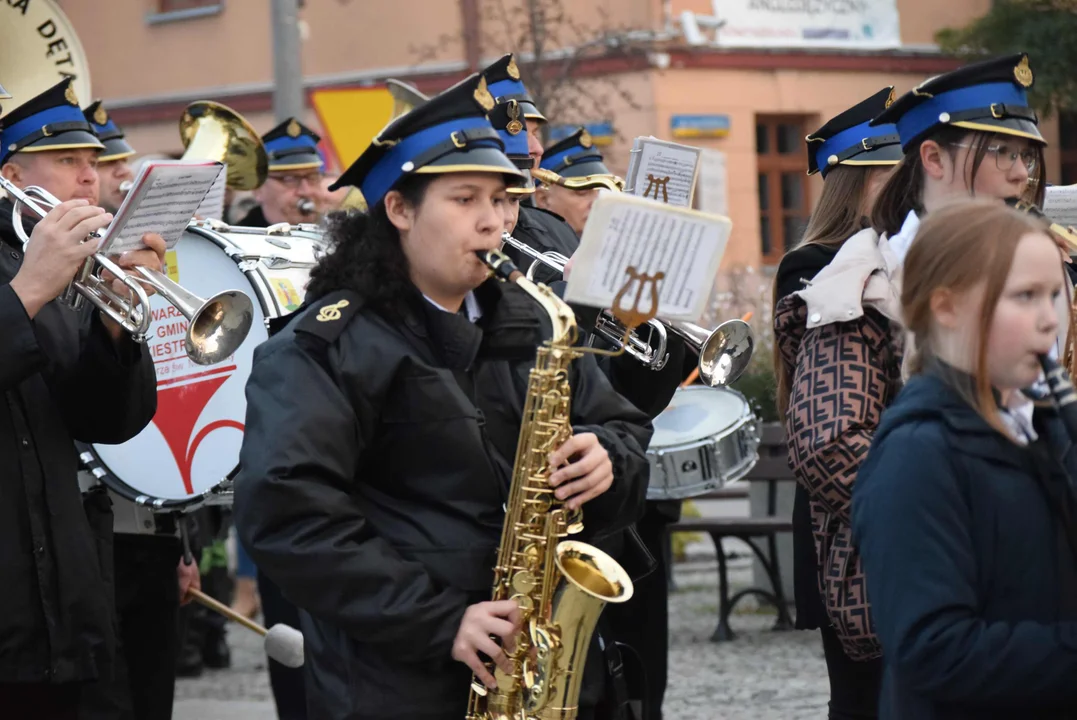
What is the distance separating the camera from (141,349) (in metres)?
4.42

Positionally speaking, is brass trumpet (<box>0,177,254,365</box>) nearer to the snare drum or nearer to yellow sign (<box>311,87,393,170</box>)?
the snare drum

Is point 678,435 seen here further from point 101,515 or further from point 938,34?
point 938,34

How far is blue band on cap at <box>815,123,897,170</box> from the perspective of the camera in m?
4.68

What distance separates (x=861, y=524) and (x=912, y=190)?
1.42 metres

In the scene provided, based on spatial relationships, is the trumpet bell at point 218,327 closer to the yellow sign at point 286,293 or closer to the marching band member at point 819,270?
the yellow sign at point 286,293

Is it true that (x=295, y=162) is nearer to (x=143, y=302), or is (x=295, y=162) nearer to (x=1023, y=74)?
(x=143, y=302)

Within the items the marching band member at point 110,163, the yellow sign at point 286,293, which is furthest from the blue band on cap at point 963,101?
the marching band member at point 110,163

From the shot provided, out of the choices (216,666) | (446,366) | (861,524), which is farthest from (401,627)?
(216,666)

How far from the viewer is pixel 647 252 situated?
129 inches

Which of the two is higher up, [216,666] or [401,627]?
[401,627]

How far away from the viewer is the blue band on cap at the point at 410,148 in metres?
3.60

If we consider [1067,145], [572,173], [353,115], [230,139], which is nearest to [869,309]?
[572,173]

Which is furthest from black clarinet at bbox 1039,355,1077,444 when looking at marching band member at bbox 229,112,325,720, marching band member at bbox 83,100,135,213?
marching band member at bbox 229,112,325,720

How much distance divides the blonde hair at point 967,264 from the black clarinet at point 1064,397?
97mm
